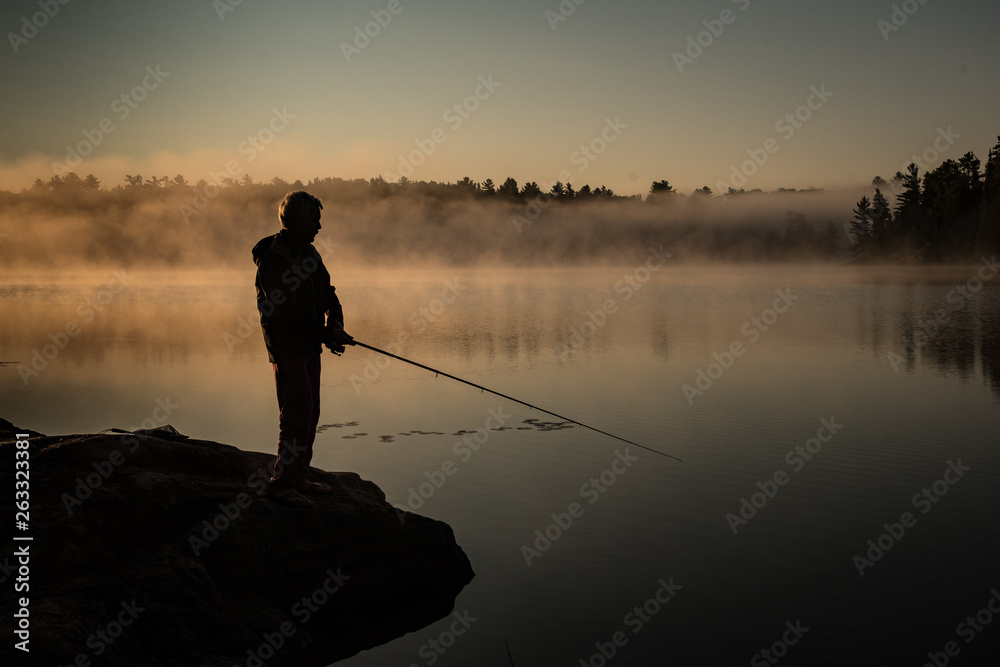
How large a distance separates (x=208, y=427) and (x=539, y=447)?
16.9ft

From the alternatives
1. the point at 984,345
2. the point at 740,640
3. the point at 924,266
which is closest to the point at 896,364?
the point at 984,345

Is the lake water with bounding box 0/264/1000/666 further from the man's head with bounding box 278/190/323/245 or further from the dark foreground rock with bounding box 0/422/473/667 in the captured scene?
the man's head with bounding box 278/190/323/245

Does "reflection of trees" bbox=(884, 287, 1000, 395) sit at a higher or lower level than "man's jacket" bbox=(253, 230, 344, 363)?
lower

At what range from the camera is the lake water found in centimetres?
584

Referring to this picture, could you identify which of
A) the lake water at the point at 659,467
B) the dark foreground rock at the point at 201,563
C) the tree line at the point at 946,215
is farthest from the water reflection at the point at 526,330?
the tree line at the point at 946,215

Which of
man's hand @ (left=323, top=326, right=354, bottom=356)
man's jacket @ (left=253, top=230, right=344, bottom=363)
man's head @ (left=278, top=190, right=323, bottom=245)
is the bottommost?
man's hand @ (left=323, top=326, right=354, bottom=356)

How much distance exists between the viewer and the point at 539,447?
1100cm

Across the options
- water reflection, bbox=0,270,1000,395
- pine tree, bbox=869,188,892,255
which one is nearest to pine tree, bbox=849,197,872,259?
pine tree, bbox=869,188,892,255

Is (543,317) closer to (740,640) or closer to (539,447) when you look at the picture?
(539,447)

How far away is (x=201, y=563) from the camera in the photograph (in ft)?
17.7

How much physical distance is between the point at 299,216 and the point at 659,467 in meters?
5.58

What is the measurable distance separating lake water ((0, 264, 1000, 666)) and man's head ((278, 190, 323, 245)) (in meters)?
2.96

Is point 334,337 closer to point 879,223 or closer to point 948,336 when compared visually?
point 948,336

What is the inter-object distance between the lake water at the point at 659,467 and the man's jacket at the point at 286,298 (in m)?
2.24
